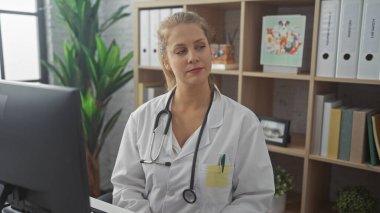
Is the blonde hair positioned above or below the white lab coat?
above

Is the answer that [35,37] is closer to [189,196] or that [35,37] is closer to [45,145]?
[189,196]

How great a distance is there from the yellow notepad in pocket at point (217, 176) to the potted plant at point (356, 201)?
0.92m

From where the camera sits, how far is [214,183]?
4.59ft

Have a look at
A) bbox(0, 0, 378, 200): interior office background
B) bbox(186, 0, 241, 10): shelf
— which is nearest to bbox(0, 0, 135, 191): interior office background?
bbox(0, 0, 378, 200): interior office background

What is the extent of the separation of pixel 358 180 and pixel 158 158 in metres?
1.43

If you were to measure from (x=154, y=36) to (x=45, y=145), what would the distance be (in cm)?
186

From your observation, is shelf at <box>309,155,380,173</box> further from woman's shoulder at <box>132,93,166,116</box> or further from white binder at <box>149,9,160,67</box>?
white binder at <box>149,9,160,67</box>

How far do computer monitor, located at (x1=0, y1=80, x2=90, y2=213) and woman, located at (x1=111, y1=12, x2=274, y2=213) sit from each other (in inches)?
24.0

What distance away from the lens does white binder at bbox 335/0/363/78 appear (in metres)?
1.77

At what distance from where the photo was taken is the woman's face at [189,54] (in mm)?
1451

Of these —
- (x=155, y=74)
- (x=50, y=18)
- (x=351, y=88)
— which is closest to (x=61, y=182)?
(x=351, y=88)

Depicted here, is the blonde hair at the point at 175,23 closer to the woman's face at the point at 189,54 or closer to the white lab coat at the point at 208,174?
the woman's face at the point at 189,54

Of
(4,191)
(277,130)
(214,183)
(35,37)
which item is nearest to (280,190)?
(277,130)

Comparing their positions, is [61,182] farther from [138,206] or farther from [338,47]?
[338,47]
